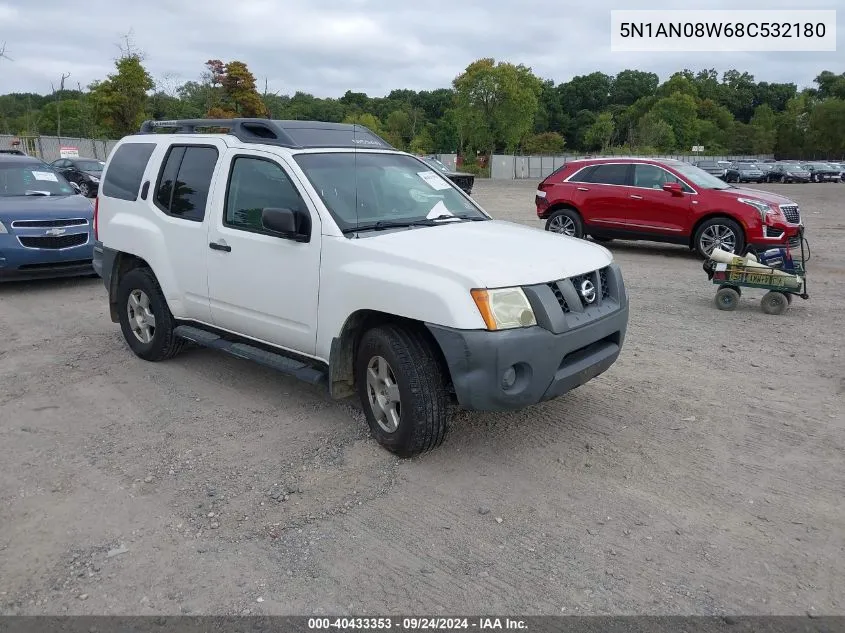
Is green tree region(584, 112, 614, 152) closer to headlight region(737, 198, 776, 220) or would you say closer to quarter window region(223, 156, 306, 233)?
headlight region(737, 198, 776, 220)

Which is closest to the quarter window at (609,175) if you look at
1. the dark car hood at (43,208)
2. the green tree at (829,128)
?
the dark car hood at (43,208)

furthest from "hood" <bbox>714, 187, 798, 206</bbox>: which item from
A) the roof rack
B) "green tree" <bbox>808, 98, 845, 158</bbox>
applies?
"green tree" <bbox>808, 98, 845, 158</bbox>

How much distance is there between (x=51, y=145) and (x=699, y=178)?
1186 inches

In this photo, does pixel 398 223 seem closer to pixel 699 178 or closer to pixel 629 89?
pixel 699 178

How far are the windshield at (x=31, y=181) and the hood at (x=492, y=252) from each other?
26.1 feet

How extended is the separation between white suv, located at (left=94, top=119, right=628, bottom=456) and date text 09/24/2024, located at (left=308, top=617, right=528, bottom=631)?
1221 millimetres

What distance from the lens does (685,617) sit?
284 centimetres

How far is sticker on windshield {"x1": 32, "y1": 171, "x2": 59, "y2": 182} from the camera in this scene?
10.5 m

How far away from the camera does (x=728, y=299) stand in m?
8.14

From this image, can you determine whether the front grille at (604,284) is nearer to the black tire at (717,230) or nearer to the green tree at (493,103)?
the black tire at (717,230)

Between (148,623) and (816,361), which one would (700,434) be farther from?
(148,623)

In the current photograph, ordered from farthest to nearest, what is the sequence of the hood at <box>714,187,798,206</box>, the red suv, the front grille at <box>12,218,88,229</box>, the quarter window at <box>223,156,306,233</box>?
the hood at <box>714,187,798,206</box> < the red suv < the front grille at <box>12,218,88,229</box> < the quarter window at <box>223,156,306,233</box>

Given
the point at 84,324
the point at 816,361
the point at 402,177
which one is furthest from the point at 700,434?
the point at 84,324

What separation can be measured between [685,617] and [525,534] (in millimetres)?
840
